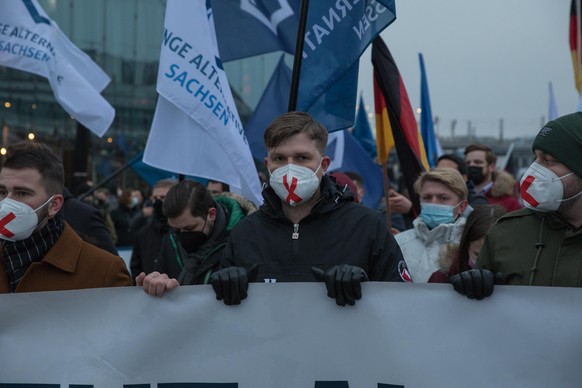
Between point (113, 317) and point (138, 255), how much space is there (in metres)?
3.74

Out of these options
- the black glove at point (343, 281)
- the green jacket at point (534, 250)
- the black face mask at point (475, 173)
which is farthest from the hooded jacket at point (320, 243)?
the black face mask at point (475, 173)

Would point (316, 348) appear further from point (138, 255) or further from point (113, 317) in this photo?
point (138, 255)

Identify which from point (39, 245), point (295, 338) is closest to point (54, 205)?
point (39, 245)

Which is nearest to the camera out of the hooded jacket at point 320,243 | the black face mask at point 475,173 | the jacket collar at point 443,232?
the hooded jacket at point 320,243

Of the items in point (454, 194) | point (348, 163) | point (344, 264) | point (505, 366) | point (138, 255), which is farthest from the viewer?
point (348, 163)

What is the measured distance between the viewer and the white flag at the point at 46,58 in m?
6.96

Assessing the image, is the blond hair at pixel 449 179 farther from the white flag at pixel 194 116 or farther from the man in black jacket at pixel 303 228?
the man in black jacket at pixel 303 228

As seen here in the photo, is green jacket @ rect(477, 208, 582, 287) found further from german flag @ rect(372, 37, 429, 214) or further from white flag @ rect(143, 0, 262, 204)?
german flag @ rect(372, 37, 429, 214)

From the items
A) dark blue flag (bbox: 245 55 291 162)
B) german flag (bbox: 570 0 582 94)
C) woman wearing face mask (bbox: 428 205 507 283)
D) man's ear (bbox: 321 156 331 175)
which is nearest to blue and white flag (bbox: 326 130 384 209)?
dark blue flag (bbox: 245 55 291 162)

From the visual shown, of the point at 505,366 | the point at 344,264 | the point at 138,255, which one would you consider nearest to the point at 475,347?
the point at 505,366

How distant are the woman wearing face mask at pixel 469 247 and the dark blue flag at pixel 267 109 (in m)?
2.46

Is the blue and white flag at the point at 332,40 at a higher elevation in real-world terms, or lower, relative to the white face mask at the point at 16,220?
higher

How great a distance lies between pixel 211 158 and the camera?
518 cm

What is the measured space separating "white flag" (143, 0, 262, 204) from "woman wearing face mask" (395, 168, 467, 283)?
90 centimetres
